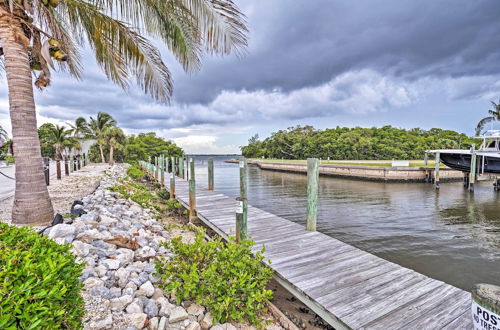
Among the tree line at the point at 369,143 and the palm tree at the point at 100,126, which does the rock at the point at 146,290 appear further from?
the tree line at the point at 369,143

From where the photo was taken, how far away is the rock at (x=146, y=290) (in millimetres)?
3123

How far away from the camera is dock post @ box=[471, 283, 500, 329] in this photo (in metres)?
1.48

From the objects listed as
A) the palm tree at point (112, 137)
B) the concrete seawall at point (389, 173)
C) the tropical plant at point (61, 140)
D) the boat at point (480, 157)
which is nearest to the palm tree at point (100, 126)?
the palm tree at point (112, 137)

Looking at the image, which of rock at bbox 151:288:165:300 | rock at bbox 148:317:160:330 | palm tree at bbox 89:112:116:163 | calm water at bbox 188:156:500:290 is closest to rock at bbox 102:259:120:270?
rock at bbox 151:288:165:300

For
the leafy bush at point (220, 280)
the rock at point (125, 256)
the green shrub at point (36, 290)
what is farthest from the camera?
A: the rock at point (125, 256)

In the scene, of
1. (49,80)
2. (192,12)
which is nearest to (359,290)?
(192,12)

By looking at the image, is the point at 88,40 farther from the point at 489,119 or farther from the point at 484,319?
the point at 489,119

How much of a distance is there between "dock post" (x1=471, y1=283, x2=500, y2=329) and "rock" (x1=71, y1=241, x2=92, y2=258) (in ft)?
14.5

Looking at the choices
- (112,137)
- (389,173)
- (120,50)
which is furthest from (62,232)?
(112,137)

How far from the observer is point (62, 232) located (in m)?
4.07

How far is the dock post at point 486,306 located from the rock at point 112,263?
397 centimetres

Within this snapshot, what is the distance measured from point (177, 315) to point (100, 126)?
37.2m

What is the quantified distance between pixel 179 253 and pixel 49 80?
472 centimetres

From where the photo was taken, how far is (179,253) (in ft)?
12.0
